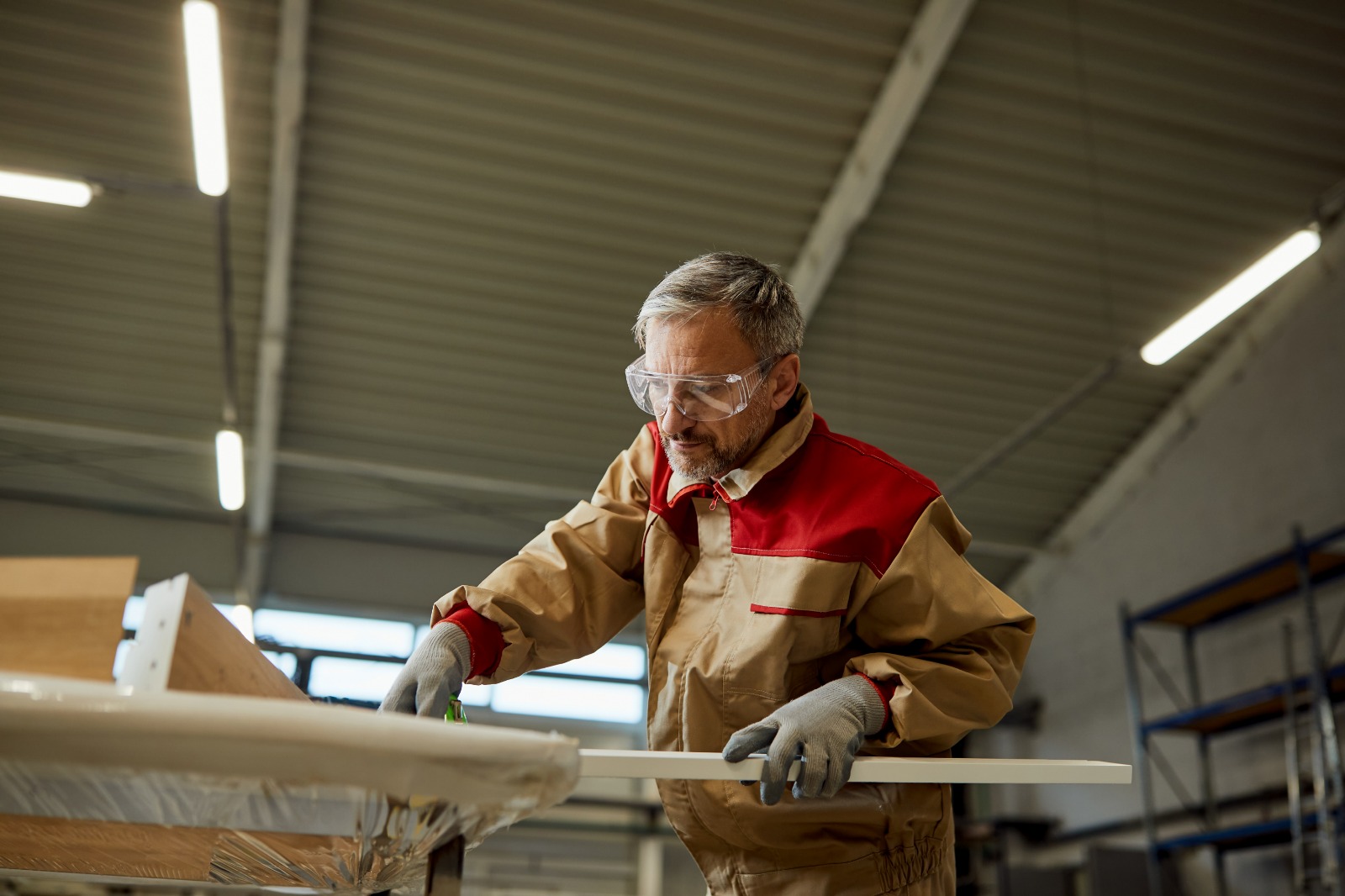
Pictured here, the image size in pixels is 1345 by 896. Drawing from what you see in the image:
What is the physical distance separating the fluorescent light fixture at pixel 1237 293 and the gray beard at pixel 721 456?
386cm

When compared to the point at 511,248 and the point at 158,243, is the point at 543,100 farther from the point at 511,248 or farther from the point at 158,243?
the point at 158,243

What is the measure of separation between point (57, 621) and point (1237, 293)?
513 centimetres

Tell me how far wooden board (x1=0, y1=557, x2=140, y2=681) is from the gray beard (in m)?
0.90

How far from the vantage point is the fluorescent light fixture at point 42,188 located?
4871 mm

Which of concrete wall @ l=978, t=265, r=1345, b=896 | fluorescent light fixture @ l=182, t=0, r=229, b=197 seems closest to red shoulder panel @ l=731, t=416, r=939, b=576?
fluorescent light fixture @ l=182, t=0, r=229, b=197

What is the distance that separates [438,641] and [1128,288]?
7631 mm

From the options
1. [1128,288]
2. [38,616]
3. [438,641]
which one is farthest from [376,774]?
[1128,288]

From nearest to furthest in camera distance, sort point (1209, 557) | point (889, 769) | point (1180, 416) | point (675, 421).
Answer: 1. point (889, 769)
2. point (675, 421)
3. point (1209, 557)
4. point (1180, 416)

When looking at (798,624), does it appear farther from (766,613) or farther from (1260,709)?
(1260,709)

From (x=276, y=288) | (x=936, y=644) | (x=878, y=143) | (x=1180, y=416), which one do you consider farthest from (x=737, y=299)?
(x=1180, y=416)

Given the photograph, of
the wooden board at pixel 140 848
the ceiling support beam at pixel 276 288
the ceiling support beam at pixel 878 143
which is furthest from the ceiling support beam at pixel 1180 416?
the wooden board at pixel 140 848

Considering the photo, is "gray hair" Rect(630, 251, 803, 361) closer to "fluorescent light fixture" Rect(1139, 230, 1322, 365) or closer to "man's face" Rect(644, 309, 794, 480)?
"man's face" Rect(644, 309, 794, 480)

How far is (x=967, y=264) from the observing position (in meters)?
7.99

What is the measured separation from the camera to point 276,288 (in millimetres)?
→ 7836
